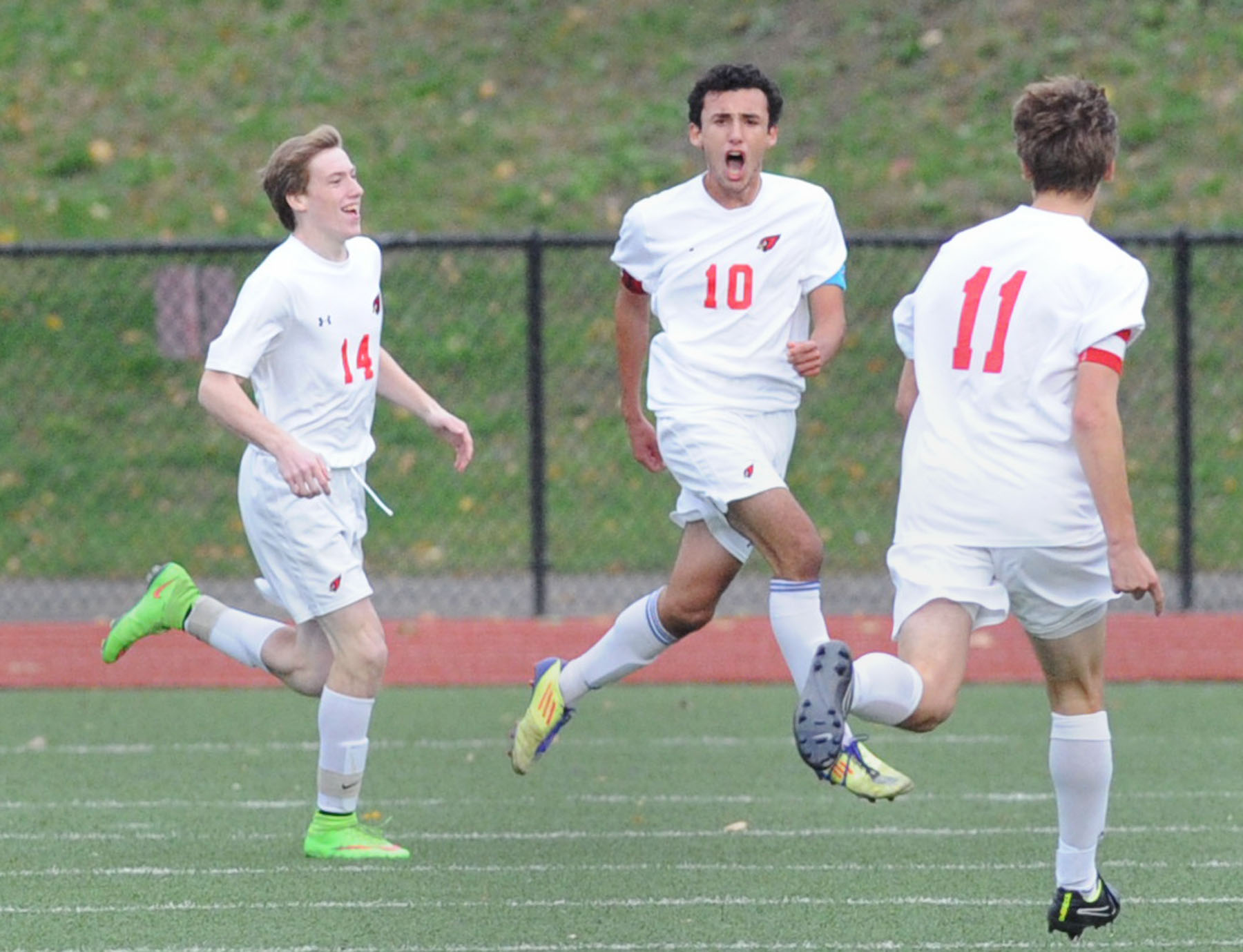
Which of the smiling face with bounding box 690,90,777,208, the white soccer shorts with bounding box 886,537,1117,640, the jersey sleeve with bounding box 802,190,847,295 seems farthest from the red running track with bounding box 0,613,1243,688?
the white soccer shorts with bounding box 886,537,1117,640

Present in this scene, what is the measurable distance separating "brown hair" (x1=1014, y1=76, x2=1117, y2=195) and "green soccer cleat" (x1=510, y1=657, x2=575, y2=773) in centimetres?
255

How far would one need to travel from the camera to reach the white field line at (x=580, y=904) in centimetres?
518

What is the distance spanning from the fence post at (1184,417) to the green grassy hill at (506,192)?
2.36 feet

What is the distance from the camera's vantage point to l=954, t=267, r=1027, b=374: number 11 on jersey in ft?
14.5

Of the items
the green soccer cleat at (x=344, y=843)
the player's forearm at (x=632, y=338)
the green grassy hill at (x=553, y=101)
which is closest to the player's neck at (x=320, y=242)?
the player's forearm at (x=632, y=338)

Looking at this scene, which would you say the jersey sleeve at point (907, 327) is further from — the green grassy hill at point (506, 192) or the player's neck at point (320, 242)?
the green grassy hill at point (506, 192)

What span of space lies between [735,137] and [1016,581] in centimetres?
212

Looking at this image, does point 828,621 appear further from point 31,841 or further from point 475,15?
point 475,15

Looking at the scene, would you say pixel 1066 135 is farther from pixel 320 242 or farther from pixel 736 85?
A: pixel 320 242

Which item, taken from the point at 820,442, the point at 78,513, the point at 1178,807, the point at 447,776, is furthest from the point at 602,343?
the point at 1178,807

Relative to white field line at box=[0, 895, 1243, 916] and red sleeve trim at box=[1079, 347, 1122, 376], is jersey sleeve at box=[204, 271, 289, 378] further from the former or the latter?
red sleeve trim at box=[1079, 347, 1122, 376]

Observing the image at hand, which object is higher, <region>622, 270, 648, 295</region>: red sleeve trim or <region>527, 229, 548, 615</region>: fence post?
<region>622, 270, 648, 295</region>: red sleeve trim

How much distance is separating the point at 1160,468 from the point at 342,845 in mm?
8286

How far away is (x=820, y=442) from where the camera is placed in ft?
43.5
